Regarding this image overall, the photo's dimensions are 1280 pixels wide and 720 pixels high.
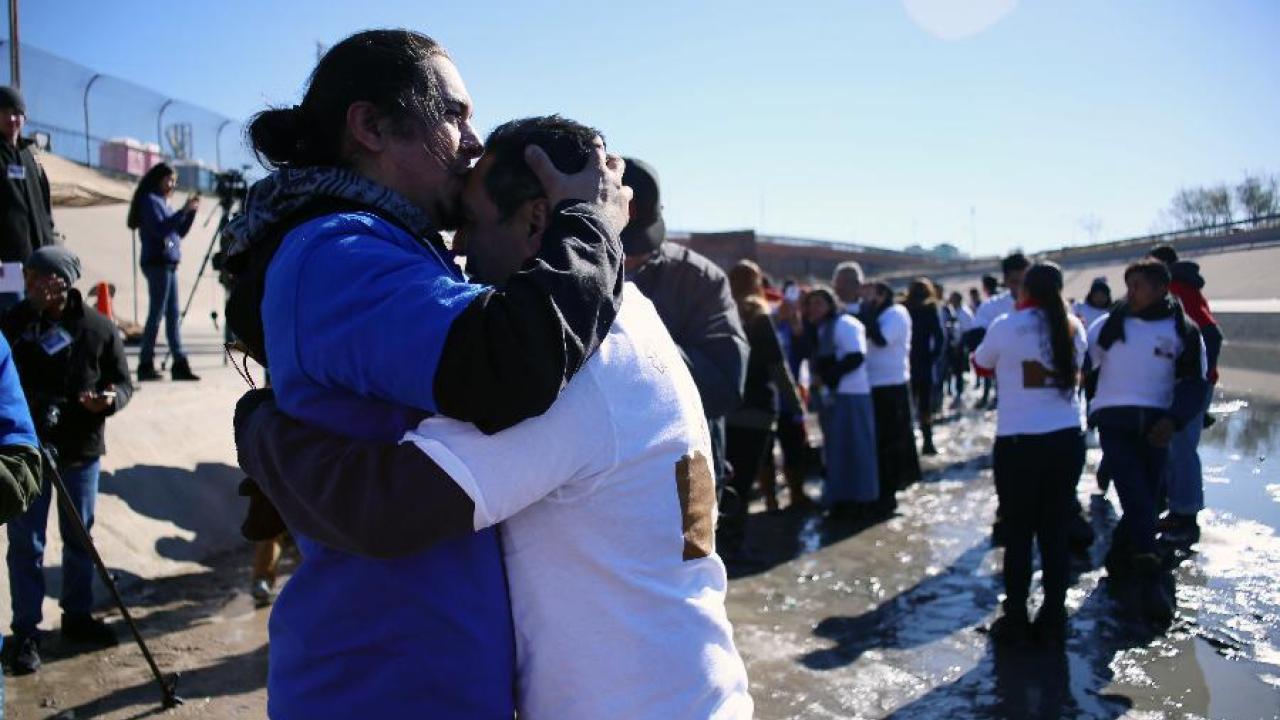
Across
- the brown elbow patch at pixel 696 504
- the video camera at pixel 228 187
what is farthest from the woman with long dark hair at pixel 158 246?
the brown elbow patch at pixel 696 504

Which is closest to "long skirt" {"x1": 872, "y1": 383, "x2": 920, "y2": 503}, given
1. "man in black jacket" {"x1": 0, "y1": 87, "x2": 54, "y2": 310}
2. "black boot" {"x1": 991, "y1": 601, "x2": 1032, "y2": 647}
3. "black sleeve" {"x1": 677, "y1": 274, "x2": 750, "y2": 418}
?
"black boot" {"x1": 991, "y1": 601, "x2": 1032, "y2": 647}

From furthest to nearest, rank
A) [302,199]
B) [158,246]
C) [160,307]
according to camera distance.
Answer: [160,307] < [158,246] < [302,199]

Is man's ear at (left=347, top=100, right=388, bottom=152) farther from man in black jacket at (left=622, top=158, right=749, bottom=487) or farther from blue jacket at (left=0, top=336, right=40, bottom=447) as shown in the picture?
man in black jacket at (left=622, top=158, right=749, bottom=487)

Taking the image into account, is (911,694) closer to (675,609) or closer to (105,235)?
(675,609)

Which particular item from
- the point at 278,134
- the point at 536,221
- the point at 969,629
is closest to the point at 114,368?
the point at 278,134

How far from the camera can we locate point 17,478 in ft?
8.79

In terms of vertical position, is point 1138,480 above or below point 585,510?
below

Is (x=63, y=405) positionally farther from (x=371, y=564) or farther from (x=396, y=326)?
(x=396, y=326)

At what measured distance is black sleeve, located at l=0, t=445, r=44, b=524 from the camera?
264cm

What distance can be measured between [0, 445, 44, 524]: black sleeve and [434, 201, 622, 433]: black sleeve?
2.11 m

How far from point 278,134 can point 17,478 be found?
5.80ft

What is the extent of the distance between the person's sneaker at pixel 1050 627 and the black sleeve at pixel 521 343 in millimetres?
4509

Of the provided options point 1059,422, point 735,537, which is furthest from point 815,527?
point 1059,422

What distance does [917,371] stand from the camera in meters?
11.3
